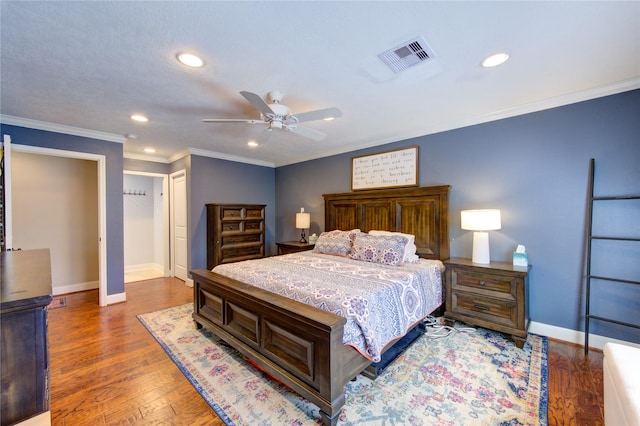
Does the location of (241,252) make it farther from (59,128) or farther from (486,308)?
(486,308)

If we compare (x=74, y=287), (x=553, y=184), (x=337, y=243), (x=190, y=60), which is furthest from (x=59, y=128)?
(x=553, y=184)

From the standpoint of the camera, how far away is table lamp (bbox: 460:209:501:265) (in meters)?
2.87

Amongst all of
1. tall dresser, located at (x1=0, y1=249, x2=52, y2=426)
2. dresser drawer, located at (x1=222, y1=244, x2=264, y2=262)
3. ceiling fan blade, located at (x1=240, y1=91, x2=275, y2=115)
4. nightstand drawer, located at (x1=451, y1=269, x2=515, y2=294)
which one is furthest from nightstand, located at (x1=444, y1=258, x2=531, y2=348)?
dresser drawer, located at (x1=222, y1=244, x2=264, y2=262)

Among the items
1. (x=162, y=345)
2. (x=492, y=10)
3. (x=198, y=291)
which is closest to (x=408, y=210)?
(x=492, y=10)

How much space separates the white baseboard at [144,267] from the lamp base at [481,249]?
5975 mm

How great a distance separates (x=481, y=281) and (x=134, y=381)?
3.35 metres

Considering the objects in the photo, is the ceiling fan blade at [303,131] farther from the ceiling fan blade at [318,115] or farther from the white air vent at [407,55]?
the white air vent at [407,55]

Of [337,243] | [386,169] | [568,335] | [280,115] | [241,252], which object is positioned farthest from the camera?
[241,252]

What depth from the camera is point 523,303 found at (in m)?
2.59

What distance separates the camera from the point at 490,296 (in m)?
2.78

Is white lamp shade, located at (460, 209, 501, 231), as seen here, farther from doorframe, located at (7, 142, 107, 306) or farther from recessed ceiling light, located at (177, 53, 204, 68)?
doorframe, located at (7, 142, 107, 306)

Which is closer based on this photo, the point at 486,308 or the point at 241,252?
the point at 486,308

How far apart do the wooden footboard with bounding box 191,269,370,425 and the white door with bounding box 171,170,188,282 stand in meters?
2.86

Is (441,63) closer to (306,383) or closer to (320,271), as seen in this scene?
(320,271)
